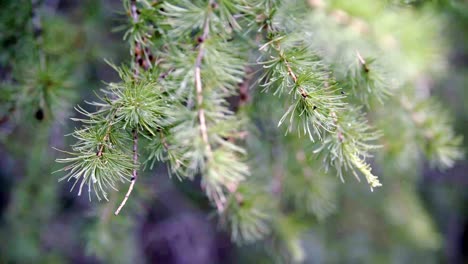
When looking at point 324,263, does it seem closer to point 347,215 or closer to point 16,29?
point 347,215

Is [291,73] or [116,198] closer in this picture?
[291,73]

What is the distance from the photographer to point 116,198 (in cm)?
116

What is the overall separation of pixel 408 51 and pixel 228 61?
2.27 feet

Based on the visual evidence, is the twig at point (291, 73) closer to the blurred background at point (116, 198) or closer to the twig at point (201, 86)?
the twig at point (201, 86)

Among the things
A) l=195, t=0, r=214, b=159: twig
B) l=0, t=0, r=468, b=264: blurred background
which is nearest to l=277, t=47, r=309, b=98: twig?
l=195, t=0, r=214, b=159: twig

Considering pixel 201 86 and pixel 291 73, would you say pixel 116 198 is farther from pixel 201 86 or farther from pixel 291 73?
pixel 291 73

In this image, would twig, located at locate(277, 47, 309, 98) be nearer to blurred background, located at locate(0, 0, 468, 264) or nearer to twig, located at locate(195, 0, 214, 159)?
twig, located at locate(195, 0, 214, 159)

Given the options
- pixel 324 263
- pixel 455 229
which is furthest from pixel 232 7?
pixel 455 229

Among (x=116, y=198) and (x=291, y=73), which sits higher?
(x=291, y=73)

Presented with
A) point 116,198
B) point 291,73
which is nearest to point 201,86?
point 291,73

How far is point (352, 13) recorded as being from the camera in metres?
1.09

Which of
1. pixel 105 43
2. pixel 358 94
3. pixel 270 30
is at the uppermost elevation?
pixel 270 30

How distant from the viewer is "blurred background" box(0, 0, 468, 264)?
3.61 feet

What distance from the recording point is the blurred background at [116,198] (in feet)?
3.61
